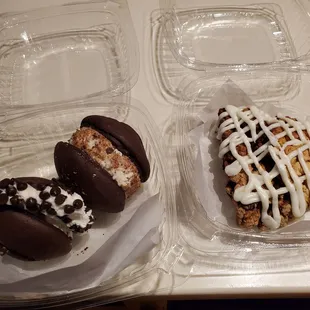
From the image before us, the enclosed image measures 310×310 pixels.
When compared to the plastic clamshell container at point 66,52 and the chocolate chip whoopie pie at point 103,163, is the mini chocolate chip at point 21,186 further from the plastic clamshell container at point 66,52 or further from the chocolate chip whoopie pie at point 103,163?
the plastic clamshell container at point 66,52

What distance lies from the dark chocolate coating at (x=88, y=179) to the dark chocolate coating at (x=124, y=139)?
A: 0.22 ft

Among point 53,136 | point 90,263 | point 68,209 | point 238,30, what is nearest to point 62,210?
point 68,209

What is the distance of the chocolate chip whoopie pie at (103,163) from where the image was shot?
837 mm

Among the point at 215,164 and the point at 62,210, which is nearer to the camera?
the point at 62,210

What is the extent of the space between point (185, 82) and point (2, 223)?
0.62 m

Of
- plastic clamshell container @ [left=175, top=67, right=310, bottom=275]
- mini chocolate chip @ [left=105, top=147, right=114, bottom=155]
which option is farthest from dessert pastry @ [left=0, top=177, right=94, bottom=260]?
plastic clamshell container @ [left=175, top=67, right=310, bottom=275]

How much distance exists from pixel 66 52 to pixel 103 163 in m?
0.52

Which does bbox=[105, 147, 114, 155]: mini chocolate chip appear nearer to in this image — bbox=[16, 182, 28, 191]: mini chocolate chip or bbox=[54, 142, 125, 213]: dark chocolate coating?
bbox=[54, 142, 125, 213]: dark chocolate coating

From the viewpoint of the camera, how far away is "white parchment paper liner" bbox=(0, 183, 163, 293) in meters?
0.80

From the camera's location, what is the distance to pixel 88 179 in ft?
2.73

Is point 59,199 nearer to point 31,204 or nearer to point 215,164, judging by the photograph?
point 31,204

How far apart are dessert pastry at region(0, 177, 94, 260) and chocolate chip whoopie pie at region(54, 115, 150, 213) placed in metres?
0.04

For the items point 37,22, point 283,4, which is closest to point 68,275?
point 37,22

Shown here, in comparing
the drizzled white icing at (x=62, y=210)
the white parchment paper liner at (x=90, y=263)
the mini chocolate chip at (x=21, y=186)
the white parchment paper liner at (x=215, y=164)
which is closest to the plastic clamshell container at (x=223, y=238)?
the white parchment paper liner at (x=215, y=164)
